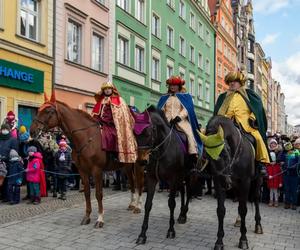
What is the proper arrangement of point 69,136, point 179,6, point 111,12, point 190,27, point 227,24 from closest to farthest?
point 69,136 → point 111,12 → point 179,6 → point 190,27 → point 227,24

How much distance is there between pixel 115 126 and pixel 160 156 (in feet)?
5.70

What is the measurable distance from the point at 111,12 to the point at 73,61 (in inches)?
174

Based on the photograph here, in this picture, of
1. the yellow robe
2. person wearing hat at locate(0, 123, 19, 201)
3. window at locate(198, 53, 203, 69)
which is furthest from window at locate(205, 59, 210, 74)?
the yellow robe

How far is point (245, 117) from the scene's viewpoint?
7.01 metres

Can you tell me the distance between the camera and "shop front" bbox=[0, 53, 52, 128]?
521 inches

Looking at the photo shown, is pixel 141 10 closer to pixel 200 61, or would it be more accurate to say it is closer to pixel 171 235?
pixel 200 61

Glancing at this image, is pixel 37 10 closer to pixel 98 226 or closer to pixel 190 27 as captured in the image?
pixel 98 226

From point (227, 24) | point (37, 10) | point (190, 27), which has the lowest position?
point (37, 10)

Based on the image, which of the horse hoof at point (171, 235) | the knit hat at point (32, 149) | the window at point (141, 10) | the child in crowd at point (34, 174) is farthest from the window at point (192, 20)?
the horse hoof at point (171, 235)

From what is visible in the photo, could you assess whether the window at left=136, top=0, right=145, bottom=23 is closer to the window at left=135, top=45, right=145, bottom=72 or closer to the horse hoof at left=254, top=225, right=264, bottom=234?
the window at left=135, top=45, right=145, bottom=72

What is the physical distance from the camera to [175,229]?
7305mm

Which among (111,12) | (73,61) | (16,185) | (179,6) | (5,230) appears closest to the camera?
(5,230)

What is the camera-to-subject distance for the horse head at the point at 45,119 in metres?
7.48

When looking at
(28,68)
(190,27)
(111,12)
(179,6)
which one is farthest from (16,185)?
(190,27)
